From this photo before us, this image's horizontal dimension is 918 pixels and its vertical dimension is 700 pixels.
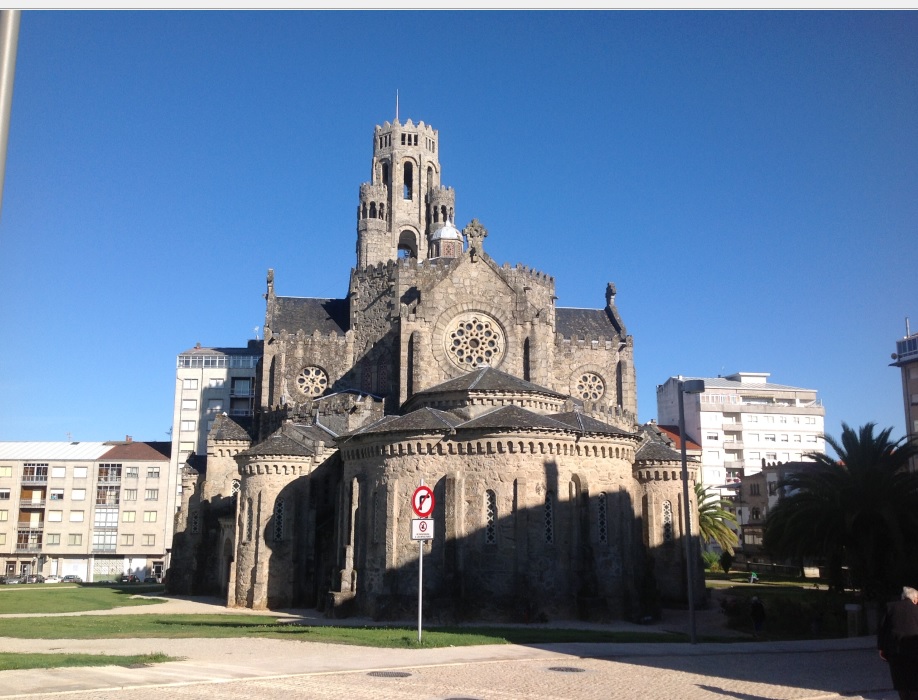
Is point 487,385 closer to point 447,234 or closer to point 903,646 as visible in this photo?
point 903,646

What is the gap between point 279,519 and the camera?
142 ft

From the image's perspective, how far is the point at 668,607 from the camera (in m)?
43.6

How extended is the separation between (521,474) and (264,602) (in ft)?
49.3

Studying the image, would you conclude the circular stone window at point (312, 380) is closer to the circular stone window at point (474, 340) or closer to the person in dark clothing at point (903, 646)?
the circular stone window at point (474, 340)

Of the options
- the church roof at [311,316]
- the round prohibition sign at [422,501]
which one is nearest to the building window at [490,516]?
the round prohibition sign at [422,501]

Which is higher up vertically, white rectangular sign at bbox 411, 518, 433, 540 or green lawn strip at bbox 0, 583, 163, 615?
white rectangular sign at bbox 411, 518, 433, 540

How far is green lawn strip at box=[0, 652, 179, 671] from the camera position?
1830cm

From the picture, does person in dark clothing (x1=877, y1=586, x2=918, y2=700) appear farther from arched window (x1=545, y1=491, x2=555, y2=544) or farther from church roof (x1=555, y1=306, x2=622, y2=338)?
church roof (x1=555, y1=306, x2=622, y2=338)

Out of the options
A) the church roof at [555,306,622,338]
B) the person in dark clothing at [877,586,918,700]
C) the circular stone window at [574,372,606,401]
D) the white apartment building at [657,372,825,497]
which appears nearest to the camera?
the person in dark clothing at [877,586,918,700]

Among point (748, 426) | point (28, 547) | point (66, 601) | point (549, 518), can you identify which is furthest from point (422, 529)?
point (748, 426)

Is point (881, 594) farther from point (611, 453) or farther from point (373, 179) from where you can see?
point (373, 179)

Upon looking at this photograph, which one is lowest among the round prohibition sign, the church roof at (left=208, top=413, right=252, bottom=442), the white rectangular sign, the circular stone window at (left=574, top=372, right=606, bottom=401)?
the white rectangular sign

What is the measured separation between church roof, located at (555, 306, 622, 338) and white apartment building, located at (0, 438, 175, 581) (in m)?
45.6

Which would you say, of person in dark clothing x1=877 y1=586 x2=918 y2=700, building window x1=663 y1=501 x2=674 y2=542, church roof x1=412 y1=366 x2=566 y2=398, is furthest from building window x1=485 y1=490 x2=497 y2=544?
person in dark clothing x1=877 y1=586 x2=918 y2=700
